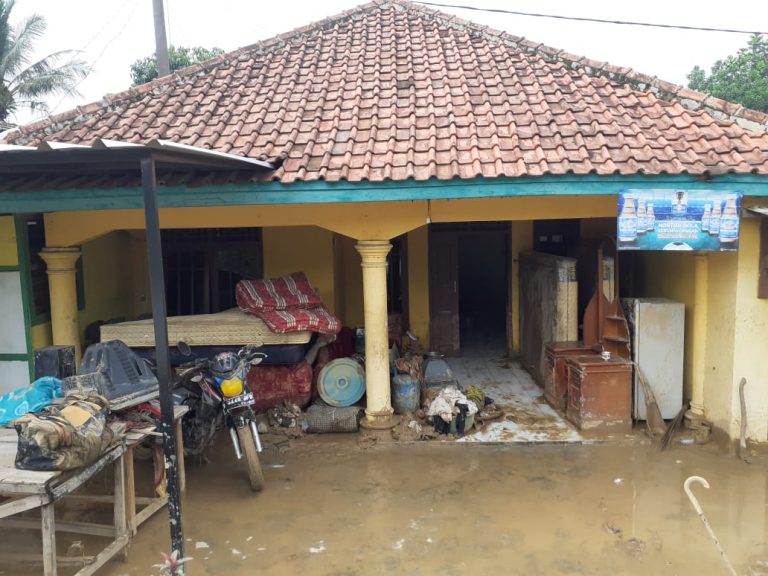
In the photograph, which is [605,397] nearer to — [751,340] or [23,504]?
[751,340]

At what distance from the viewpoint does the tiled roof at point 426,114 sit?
5574 mm

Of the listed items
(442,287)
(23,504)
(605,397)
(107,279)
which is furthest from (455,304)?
(23,504)

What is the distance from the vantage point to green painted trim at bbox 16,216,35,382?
6.53 metres

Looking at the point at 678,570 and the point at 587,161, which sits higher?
the point at 587,161

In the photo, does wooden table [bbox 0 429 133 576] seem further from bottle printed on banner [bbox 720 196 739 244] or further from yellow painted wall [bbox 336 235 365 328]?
yellow painted wall [bbox 336 235 365 328]

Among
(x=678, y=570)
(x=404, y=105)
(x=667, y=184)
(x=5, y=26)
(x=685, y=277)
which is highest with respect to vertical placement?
(x=5, y=26)

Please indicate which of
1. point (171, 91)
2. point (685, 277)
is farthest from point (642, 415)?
point (171, 91)

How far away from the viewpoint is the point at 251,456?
5.19 meters

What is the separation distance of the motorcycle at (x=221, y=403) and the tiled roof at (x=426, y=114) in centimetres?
174

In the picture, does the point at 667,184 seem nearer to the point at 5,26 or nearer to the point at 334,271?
the point at 334,271

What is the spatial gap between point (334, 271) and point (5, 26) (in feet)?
54.3

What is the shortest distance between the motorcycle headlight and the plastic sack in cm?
122

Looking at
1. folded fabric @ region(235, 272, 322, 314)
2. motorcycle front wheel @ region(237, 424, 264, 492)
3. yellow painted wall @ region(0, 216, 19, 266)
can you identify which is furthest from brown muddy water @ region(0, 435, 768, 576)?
yellow painted wall @ region(0, 216, 19, 266)

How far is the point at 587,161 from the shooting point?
17.9ft
